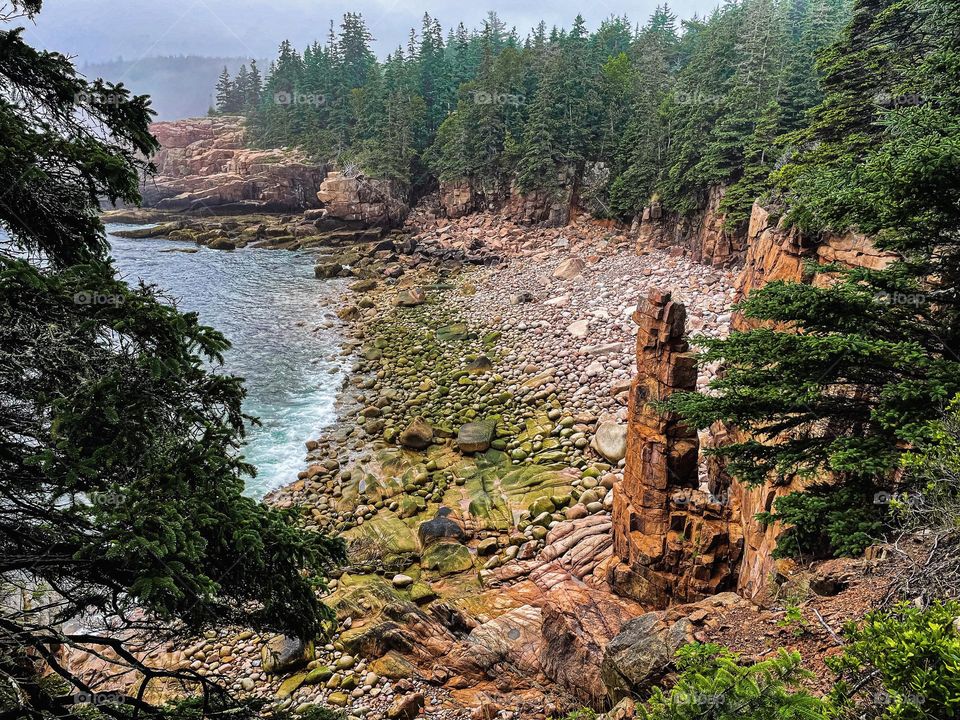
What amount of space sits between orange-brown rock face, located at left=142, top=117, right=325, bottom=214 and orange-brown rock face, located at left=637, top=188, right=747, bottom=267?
37.5 m

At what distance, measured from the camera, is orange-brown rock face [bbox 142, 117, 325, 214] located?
54.6m

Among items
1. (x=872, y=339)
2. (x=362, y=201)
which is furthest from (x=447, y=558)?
(x=362, y=201)

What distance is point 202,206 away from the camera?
55688 millimetres

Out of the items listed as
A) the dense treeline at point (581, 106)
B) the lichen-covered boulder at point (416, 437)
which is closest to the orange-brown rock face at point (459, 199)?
the dense treeline at point (581, 106)

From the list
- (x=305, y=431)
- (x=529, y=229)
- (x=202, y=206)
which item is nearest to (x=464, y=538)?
(x=305, y=431)

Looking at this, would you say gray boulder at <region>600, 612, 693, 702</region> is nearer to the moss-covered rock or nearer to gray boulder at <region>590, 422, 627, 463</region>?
the moss-covered rock

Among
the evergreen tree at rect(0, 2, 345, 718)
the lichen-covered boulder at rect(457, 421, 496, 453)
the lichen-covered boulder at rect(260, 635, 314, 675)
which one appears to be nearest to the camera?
the evergreen tree at rect(0, 2, 345, 718)

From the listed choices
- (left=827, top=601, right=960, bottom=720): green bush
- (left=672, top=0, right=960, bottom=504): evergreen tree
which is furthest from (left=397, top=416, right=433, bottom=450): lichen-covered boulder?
(left=827, top=601, right=960, bottom=720): green bush

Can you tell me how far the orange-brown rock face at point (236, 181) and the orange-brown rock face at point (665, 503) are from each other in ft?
175

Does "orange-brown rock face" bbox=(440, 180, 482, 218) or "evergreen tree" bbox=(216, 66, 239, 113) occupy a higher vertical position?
"evergreen tree" bbox=(216, 66, 239, 113)

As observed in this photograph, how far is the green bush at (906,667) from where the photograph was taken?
2301 mm

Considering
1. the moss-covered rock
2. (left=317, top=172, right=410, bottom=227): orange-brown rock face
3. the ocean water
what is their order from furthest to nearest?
1. (left=317, top=172, right=410, bottom=227): orange-brown rock face
2. the ocean water
3. the moss-covered rock

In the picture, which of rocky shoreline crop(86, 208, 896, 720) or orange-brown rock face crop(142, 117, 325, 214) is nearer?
rocky shoreline crop(86, 208, 896, 720)

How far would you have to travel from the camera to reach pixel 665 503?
8.71 meters
